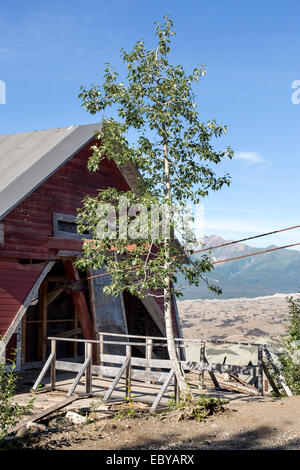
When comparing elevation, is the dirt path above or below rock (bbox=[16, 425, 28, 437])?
below

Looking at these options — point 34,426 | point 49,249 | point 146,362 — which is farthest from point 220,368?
point 49,249

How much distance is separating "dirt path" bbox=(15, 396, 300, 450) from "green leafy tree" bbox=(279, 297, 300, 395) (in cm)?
314

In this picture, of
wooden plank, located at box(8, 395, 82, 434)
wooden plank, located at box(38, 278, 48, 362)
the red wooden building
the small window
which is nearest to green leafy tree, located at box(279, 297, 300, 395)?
the red wooden building

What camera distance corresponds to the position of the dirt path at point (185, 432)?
8.97 meters

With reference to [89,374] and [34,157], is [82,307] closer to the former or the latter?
[89,374]

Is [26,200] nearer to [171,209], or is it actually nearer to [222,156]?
[171,209]

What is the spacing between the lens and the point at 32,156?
56.5 feet

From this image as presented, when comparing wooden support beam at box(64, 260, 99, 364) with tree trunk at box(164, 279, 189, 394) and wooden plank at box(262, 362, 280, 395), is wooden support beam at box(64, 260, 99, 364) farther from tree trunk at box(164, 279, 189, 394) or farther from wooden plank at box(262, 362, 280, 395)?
wooden plank at box(262, 362, 280, 395)

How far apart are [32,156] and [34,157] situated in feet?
1.06

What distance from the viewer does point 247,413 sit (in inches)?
422

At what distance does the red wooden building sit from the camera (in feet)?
47.1
